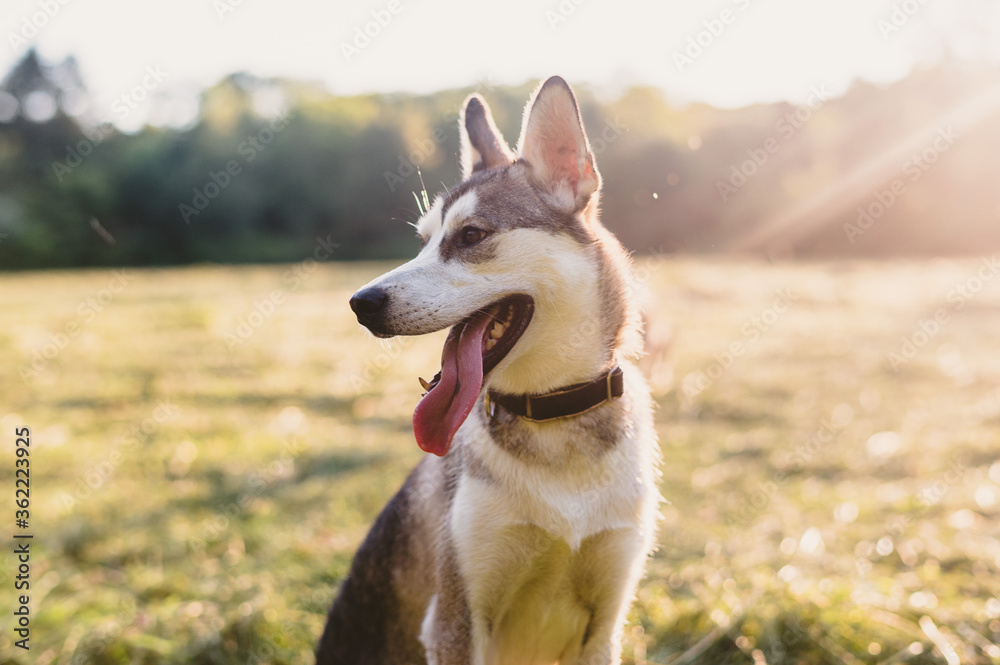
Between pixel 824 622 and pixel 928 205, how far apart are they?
1053 inches

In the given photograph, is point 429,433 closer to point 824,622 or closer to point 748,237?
point 824,622

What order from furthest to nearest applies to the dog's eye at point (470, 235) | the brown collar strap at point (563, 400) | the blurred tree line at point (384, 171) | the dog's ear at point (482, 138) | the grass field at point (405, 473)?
the blurred tree line at point (384, 171) → the grass field at point (405, 473) → the dog's ear at point (482, 138) → the dog's eye at point (470, 235) → the brown collar strap at point (563, 400)

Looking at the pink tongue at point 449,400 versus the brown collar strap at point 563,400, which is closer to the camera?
the pink tongue at point 449,400

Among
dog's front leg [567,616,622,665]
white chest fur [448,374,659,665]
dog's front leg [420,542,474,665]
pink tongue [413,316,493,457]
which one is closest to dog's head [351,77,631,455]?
pink tongue [413,316,493,457]

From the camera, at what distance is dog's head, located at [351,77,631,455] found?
8.53ft

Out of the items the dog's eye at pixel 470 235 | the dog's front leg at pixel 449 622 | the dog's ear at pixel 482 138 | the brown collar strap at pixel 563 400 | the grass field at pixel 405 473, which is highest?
the dog's ear at pixel 482 138

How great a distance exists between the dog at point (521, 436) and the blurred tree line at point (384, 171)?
309 inches

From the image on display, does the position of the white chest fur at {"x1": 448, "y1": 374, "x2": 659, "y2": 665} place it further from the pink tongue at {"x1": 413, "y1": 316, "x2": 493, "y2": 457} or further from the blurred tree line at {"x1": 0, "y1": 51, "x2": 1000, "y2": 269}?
the blurred tree line at {"x1": 0, "y1": 51, "x2": 1000, "y2": 269}

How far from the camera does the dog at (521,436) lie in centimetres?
270

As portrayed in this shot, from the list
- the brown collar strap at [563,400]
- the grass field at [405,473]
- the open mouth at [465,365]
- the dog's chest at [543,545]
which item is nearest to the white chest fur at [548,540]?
the dog's chest at [543,545]

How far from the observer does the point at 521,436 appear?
111 inches

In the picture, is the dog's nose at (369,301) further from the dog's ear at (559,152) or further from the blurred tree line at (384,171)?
the blurred tree line at (384,171)

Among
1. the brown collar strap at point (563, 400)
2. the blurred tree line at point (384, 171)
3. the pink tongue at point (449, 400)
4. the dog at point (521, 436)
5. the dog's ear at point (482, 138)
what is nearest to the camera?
the pink tongue at point (449, 400)

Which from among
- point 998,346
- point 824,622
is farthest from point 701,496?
point 998,346
